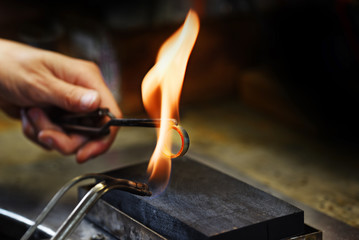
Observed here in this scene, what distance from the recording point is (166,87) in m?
0.88

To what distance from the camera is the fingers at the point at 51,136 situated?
1248 mm

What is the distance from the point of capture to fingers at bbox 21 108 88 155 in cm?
125

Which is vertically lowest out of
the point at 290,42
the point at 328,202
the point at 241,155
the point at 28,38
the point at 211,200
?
the point at 211,200

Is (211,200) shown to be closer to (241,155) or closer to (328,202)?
(328,202)

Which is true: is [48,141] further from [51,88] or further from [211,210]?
[211,210]

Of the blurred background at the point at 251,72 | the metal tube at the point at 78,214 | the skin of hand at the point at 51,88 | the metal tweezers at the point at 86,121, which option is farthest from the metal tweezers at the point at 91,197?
the blurred background at the point at 251,72

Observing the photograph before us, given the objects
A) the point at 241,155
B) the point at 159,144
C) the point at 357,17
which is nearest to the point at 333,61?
the point at 357,17

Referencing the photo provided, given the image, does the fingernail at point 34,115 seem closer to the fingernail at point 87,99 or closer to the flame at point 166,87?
the fingernail at point 87,99

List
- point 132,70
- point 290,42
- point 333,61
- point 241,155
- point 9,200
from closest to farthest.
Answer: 1. point 9,200
2. point 241,155
3. point 333,61
4. point 290,42
5. point 132,70

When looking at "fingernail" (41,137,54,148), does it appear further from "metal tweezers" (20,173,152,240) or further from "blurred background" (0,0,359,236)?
"metal tweezers" (20,173,152,240)

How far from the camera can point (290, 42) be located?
1918 millimetres

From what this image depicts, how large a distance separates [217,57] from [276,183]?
1087 millimetres

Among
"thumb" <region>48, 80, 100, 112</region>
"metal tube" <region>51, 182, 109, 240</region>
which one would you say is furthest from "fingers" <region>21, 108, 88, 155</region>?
"metal tube" <region>51, 182, 109, 240</region>

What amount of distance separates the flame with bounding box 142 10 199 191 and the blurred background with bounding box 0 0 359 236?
453mm
